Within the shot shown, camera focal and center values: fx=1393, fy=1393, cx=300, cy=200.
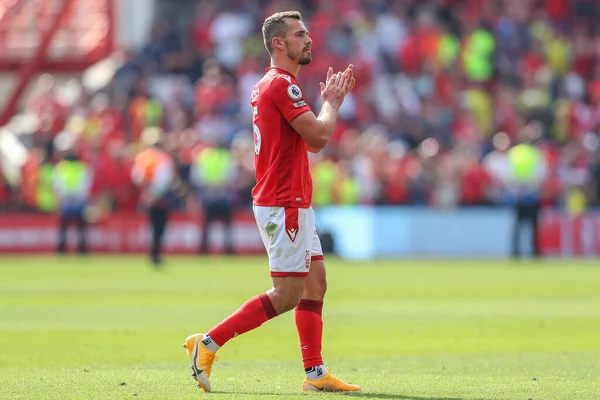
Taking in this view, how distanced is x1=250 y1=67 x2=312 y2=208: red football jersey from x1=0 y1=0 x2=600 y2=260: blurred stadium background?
19.3m

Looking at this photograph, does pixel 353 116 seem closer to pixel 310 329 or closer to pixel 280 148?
pixel 310 329

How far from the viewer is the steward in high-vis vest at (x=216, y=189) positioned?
94.5ft

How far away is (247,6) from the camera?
34.3 metres

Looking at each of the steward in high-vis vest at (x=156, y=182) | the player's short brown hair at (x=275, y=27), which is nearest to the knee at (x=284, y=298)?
the player's short brown hair at (x=275, y=27)

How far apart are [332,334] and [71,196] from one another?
16.4 metres

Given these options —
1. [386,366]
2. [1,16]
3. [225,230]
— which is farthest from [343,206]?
[386,366]

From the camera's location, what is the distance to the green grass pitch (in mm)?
9305

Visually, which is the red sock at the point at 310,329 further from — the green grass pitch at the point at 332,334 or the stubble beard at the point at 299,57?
the stubble beard at the point at 299,57

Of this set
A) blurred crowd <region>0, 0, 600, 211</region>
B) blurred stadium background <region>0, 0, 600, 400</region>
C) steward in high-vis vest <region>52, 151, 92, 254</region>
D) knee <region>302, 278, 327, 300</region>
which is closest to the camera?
knee <region>302, 278, 327, 300</region>

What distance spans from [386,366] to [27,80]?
25.3m

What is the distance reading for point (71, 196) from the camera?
29.2 meters

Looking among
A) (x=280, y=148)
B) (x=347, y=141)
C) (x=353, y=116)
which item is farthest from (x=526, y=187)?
(x=280, y=148)

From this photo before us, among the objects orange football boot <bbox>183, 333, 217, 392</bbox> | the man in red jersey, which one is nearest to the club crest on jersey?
the man in red jersey

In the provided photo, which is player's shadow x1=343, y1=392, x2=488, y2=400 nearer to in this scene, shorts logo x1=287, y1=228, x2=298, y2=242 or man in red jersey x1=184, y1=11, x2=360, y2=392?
man in red jersey x1=184, y1=11, x2=360, y2=392
